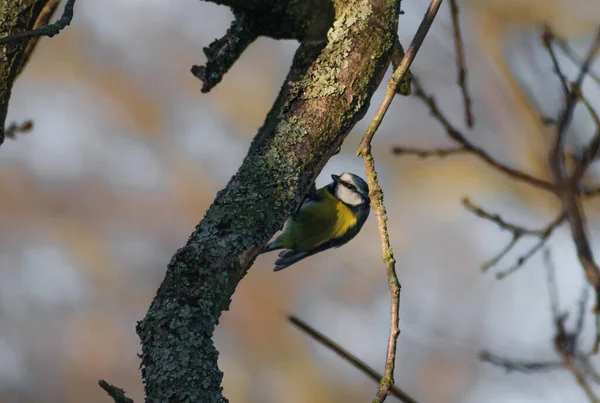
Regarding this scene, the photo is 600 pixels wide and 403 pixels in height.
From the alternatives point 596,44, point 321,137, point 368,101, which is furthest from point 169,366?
point 596,44

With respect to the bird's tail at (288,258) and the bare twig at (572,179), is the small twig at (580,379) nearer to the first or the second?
the bare twig at (572,179)

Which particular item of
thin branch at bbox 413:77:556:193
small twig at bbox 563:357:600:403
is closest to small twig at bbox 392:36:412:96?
thin branch at bbox 413:77:556:193

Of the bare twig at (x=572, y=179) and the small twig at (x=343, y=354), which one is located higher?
the bare twig at (x=572, y=179)

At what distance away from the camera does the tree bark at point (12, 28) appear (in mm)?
1358

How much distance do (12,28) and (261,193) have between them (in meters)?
0.62

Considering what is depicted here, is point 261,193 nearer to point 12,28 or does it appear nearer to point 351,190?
point 12,28

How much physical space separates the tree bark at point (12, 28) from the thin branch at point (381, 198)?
725 millimetres

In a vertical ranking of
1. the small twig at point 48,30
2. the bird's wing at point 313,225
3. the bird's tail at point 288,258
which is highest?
the bird's wing at point 313,225

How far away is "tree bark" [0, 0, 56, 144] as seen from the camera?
4.46 feet

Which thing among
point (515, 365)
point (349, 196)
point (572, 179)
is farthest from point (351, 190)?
point (572, 179)

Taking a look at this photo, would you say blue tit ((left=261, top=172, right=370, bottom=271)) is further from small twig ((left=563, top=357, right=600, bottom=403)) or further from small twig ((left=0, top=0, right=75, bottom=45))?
small twig ((left=0, top=0, right=75, bottom=45))

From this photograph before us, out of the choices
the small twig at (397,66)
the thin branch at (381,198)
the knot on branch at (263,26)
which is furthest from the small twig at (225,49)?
the thin branch at (381,198)

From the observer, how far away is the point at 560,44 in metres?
1.54

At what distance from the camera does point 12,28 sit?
1.36 meters
